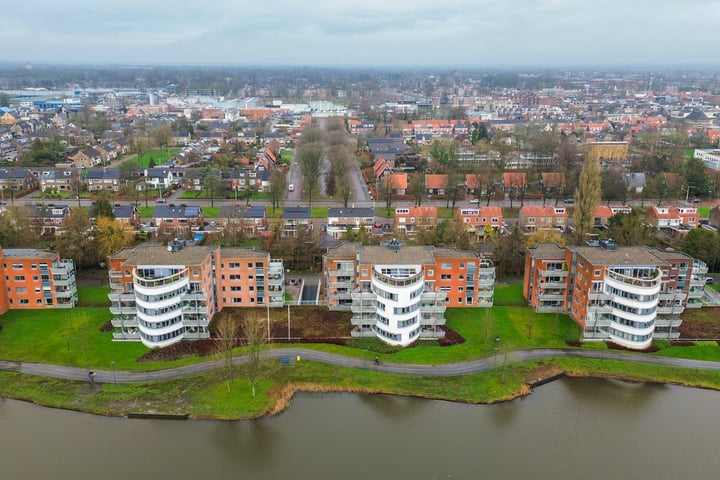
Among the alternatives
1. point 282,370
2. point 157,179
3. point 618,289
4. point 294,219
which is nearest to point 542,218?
point 294,219

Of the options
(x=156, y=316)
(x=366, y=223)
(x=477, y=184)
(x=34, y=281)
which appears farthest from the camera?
(x=477, y=184)

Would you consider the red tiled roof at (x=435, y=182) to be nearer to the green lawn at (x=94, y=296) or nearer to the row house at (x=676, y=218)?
the row house at (x=676, y=218)

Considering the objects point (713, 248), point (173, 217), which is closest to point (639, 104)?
point (713, 248)

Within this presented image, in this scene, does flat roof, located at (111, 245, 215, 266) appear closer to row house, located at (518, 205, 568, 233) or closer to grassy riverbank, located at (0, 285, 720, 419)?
grassy riverbank, located at (0, 285, 720, 419)

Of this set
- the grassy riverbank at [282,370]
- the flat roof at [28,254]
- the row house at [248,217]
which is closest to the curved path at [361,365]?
the grassy riverbank at [282,370]

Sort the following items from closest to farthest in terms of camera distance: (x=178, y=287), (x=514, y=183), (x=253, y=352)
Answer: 1. (x=253, y=352)
2. (x=178, y=287)
3. (x=514, y=183)

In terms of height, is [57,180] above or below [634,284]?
above

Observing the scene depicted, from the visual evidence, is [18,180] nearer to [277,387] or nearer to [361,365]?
[277,387]
